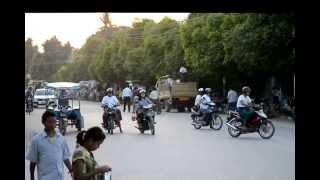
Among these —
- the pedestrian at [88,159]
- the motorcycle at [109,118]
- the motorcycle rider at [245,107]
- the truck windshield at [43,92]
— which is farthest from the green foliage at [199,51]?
the pedestrian at [88,159]

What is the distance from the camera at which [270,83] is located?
32.3 metres

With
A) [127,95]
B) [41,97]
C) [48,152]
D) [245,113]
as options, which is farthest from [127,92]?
[48,152]

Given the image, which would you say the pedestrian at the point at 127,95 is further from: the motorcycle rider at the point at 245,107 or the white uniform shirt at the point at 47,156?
the white uniform shirt at the point at 47,156

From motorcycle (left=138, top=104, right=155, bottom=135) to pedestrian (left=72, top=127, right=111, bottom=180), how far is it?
13.0m

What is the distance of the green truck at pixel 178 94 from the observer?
32.4 metres

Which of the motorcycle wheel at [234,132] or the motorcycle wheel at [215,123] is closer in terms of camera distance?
the motorcycle wheel at [234,132]

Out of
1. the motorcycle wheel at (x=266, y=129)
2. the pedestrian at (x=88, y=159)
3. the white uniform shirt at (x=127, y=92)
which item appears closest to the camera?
the pedestrian at (x=88, y=159)

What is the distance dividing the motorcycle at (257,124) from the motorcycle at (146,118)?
2326 millimetres

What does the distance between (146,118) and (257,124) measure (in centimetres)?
335

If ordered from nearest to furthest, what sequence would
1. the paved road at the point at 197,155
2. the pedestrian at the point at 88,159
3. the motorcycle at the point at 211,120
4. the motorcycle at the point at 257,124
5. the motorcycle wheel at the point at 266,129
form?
the pedestrian at the point at 88,159 → the paved road at the point at 197,155 → the motorcycle at the point at 257,124 → the motorcycle wheel at the point at 266,129 → the motorcycle at the point at 211,120

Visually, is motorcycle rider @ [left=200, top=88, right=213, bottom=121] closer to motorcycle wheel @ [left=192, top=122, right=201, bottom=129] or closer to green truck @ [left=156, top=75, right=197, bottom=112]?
motorcycle wheel @ [left=192, top=122, right=201, bottom=129]

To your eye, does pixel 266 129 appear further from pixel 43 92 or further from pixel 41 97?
pixel 43 92
